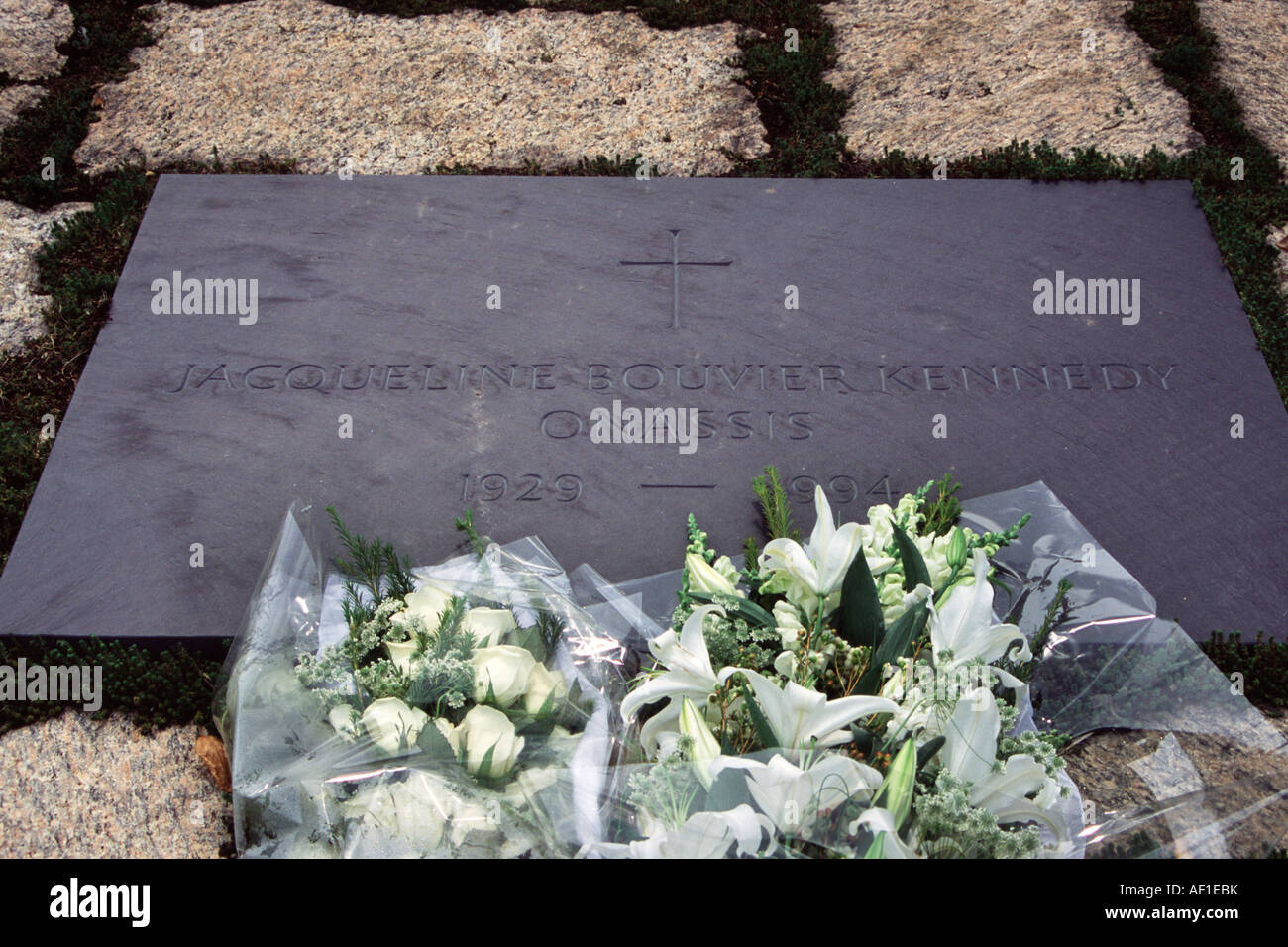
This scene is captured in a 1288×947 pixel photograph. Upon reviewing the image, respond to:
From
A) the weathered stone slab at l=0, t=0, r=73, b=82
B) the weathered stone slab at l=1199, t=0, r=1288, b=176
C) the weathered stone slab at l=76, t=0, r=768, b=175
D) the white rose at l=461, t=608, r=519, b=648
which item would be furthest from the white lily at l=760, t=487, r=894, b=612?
the weathered stone slab at l=0, t=0, r=73, b=82

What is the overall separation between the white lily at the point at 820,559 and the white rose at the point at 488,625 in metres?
0.49

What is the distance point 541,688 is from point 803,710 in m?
0.48

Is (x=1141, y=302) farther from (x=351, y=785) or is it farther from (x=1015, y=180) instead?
(x=351, y=785)

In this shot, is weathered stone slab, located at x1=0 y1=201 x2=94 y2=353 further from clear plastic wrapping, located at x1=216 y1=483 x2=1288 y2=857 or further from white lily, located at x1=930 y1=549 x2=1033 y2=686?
white lily, located at x1=930 y1=549 x2=1033 y2=686

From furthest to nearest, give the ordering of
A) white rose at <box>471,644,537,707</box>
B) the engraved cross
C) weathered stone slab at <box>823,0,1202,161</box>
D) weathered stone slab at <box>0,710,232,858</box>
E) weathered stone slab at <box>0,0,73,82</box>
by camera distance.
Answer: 1. weathered stone slab at <box>0,0,73,82</box>
2. weathered stone slab at <box>823,0,1202,161</box>
3. the engraved cross
4. weathered stone slab at <box>0,710,232,858</box>
5. white rose at <box>471,644,537,707</box>

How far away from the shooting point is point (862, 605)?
6.06ft

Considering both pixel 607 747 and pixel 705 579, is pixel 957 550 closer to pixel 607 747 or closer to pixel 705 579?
pixel 705 579

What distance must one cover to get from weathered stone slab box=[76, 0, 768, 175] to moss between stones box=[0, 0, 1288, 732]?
12cm

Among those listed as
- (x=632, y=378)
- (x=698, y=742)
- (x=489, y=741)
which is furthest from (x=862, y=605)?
(x=632, y=378)

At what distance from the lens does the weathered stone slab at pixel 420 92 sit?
14.3 ft

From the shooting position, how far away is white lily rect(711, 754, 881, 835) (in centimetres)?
147

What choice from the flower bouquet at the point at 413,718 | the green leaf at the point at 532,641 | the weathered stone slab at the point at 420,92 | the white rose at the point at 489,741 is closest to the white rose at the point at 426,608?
the flower bouquet at the point at 413,718

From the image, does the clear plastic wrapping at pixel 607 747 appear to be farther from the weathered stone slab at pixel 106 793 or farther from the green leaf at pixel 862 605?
the weathered stone slab at pixel 106 793

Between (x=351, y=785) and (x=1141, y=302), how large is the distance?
284cm
